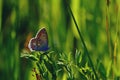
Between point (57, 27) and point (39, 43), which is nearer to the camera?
point (39, 43)

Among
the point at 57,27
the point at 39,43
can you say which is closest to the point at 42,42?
the point at 39,43

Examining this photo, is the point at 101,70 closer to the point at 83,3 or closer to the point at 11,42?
the point at 11,42

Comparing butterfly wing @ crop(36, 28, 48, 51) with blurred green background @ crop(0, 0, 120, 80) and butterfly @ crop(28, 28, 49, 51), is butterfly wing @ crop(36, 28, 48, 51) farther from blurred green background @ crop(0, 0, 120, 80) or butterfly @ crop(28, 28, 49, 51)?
blurred green background @ crop(0, 0, 120, 80)

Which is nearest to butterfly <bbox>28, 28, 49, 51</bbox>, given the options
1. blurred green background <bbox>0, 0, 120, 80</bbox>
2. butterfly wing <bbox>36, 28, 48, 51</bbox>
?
butterfly wing <bbox>36, 28, 48, 51</bbox>

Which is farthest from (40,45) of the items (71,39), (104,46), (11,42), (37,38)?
(71,39)

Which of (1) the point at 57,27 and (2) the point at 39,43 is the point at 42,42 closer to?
(2) the point at 39,43

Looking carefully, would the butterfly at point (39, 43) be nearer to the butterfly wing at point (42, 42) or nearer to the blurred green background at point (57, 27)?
the butterfly wing at point (42, 42)

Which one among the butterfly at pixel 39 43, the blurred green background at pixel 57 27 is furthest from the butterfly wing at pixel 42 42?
the blurred green background at pixel 57 27

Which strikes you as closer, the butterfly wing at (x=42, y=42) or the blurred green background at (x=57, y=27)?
the butterfly wing at (x=42, y=42)
